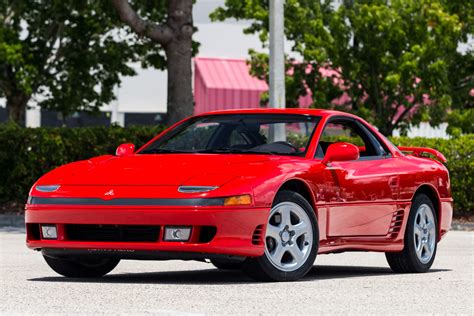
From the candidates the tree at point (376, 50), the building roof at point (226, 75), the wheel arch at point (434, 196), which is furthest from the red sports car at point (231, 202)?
the building roof at point (226, 75)

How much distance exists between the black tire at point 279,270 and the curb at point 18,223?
12.4m

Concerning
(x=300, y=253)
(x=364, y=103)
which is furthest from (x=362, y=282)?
(x=364, y=103)

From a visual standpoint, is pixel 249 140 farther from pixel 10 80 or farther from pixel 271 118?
pixel 10 80

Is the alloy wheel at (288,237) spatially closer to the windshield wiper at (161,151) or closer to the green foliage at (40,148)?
the windshield wiper at (161,151)

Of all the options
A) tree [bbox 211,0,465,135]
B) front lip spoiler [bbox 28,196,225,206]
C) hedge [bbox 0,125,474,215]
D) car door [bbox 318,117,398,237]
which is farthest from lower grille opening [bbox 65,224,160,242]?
tree [bbox 211,0,465,135]

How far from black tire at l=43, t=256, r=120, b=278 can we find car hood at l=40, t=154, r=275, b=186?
0.73 meters

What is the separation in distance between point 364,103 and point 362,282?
2393cm

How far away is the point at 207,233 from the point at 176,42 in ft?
54.2

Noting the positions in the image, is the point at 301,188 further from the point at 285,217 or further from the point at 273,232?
the point at 273,232

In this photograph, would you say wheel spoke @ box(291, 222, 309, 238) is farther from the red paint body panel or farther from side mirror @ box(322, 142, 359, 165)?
side mirror @ box(322, 142, 359, 165)

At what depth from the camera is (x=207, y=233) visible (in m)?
9.92

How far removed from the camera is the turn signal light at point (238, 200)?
986cm

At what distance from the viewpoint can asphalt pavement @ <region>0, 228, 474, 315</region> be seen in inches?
337

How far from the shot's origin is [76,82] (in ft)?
119
